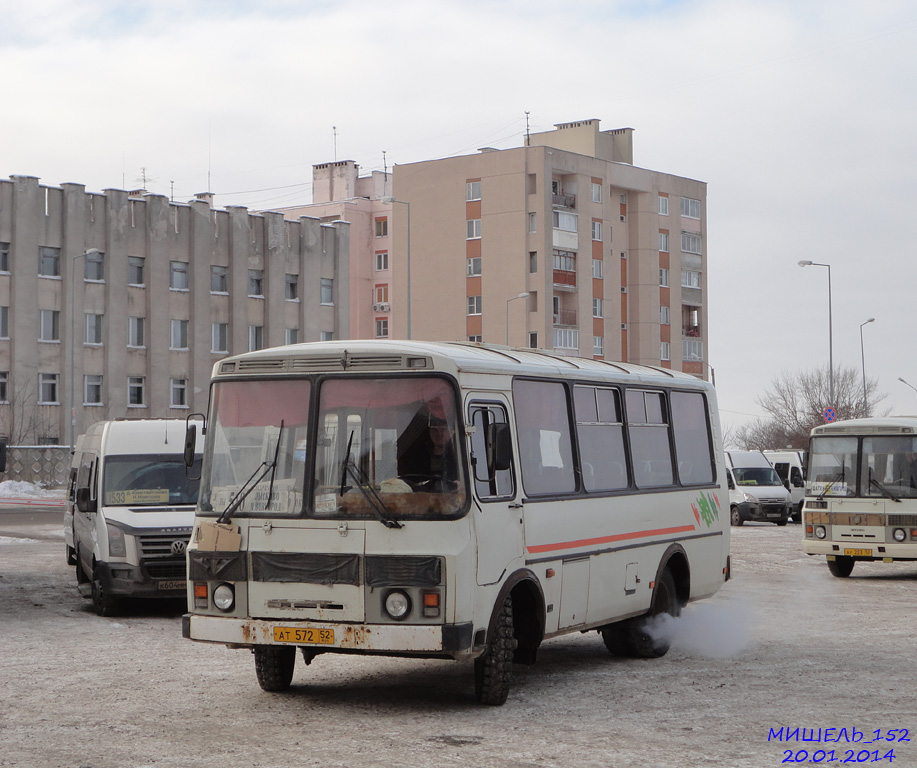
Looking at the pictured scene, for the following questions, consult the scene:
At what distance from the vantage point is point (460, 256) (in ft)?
280

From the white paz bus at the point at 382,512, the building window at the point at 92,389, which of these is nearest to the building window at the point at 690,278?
the building window at the point at 92,389

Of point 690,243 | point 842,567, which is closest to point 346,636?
point 842,567

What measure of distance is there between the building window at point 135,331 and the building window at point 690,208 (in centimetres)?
4111

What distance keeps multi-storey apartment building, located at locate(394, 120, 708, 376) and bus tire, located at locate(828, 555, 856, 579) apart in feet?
194

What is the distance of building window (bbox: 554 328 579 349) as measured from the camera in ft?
276

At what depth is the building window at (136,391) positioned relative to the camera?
221 feet

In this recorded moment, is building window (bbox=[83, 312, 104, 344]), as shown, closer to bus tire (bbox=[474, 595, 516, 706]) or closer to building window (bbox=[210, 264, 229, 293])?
building window (bbox=[210, 264, 229, 293])

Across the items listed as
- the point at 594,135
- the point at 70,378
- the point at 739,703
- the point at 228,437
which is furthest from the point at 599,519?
the point at 594,135

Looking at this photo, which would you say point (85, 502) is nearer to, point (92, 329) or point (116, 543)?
point (116, 543)

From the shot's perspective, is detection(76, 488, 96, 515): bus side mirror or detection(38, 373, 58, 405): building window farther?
detection(38, 373, 58, 405): building window

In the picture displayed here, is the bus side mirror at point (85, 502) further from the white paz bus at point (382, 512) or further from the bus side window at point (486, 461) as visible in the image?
the bus side window at point (486, 461)

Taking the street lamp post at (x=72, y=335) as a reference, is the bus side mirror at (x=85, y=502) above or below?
below

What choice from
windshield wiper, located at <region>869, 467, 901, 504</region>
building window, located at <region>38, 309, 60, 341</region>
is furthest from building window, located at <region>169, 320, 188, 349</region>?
windshield wiper, located at <region>869, 467, 901, 504</region>

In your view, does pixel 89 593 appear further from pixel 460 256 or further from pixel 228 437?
pixel 460 256
